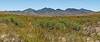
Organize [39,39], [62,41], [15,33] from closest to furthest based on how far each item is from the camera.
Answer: [39,39] → [62,41] → [15,33]

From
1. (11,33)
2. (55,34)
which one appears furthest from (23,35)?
(11,33)

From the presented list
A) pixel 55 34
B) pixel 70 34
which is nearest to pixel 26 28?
pixel 55 34

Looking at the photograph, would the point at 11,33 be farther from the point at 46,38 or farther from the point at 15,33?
the point at 46,38

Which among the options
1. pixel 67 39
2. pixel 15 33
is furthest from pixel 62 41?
pixel 15 33

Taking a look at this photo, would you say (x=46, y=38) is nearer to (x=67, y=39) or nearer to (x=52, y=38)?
(x=52, y=38)

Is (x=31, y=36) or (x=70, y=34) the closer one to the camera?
(x=31, y=36)

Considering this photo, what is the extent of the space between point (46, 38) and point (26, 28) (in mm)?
555

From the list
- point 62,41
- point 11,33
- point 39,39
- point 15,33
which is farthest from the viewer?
point 11,33

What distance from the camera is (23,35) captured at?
800cm

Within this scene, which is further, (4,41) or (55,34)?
(4,41)

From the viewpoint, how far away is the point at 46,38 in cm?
771

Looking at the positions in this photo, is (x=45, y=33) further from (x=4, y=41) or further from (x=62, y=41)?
(x=4, y=41)

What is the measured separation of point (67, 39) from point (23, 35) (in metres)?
1.21

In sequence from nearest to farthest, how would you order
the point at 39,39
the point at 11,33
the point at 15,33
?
the point at 39,39 → the point at 15,33 → the point at 11,33
